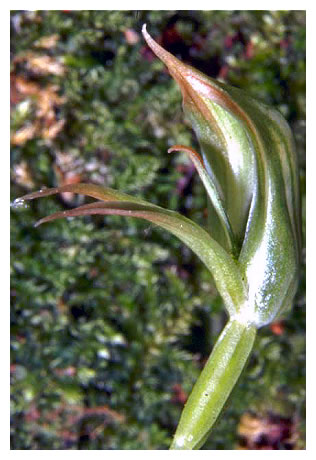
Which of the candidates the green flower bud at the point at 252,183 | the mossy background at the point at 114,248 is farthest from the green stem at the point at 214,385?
the mossy background at the point at 114,248

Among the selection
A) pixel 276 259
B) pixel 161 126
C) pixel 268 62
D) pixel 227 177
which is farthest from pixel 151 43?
pixel 268 62

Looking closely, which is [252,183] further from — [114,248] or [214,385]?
[114,248]

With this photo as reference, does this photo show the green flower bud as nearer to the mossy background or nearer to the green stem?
the green stem

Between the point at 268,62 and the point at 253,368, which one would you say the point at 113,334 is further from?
the point at 268,62

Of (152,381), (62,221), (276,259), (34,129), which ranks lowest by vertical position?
(152,381)

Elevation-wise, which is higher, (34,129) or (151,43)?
(151,43)

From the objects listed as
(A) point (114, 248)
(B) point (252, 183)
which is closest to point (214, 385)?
(B) point (252, 183)

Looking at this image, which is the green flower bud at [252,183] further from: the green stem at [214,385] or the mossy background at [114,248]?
the mossy background at [114,248]

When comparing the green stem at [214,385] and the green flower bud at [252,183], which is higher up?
the green flower bud at [252,183]
